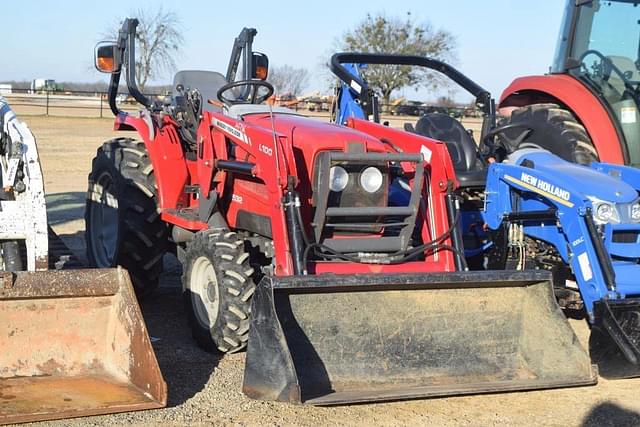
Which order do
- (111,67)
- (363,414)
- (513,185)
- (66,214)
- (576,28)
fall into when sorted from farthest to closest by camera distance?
(66,214)
(576,28)
(111,67)
(513,185)
(363,414)

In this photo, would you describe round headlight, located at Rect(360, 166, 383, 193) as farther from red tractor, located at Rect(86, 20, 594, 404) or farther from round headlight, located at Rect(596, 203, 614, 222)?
round headlight, located at Rect(596, 203, 614, 222)

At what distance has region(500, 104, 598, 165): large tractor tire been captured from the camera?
6.59m

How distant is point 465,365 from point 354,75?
129 inches

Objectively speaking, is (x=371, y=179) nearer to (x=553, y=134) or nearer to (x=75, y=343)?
(x=75, y=343)

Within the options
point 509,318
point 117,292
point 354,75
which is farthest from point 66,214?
point 509,318

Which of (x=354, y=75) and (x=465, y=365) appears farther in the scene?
(x=354, y=75)

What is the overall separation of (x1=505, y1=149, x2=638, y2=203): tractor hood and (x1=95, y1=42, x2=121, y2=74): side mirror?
3132mm

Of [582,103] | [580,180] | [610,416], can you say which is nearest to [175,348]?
[610,416]

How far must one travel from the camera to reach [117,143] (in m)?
6.93

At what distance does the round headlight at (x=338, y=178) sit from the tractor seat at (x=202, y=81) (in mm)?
1893

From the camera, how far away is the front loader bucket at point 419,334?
451cm

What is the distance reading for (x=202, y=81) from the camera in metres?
6.84

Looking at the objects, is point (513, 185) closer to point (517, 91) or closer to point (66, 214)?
point (517, 91)

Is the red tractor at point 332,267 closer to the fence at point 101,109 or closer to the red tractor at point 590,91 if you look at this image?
the red tractor at point 590,91
